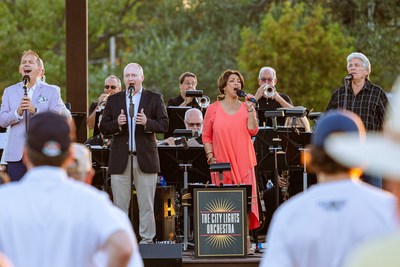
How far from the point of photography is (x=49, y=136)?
4.68 metres

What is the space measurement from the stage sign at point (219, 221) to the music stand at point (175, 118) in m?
1.79

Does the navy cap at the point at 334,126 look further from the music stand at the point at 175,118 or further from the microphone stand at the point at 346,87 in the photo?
the music stand at the point at 175,118

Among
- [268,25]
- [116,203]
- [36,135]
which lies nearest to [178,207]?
[116,203]

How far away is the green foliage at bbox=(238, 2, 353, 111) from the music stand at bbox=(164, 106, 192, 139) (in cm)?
1896

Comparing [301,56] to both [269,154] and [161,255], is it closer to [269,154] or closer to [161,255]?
[269,154]

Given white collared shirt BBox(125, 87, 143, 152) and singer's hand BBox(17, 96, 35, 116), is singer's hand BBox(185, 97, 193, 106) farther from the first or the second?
singer's hand BBox(17, 96, 35, 116)

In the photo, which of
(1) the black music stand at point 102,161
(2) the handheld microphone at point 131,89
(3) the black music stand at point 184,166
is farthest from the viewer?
(1) the black music stand at point 102,161

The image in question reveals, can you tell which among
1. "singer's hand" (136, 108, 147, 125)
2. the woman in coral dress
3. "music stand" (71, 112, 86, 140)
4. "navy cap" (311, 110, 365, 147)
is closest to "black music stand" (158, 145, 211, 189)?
the woman in coral dress

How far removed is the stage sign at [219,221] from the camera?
11930mm

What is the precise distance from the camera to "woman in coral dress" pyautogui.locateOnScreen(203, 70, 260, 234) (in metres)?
12.2

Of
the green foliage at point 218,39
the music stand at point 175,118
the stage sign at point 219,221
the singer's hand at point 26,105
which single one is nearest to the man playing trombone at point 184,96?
the music stand at point 175,118

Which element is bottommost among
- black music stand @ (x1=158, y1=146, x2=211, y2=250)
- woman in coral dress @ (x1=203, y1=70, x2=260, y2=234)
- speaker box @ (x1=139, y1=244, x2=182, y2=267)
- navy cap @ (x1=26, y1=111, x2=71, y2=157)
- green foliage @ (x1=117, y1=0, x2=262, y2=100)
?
speaker box @ (x1=139, y1=244, x2=182, y2=267)

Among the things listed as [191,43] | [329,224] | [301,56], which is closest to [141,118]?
[329,224]

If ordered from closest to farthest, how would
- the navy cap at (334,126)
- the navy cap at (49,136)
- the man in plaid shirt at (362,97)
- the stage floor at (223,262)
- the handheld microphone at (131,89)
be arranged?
the navy cap at (334,126), the navy cap at (49,136), the stage floor at (223,262), the man in plaid shirt at (362,97), the handheld microphone at (131,89)
